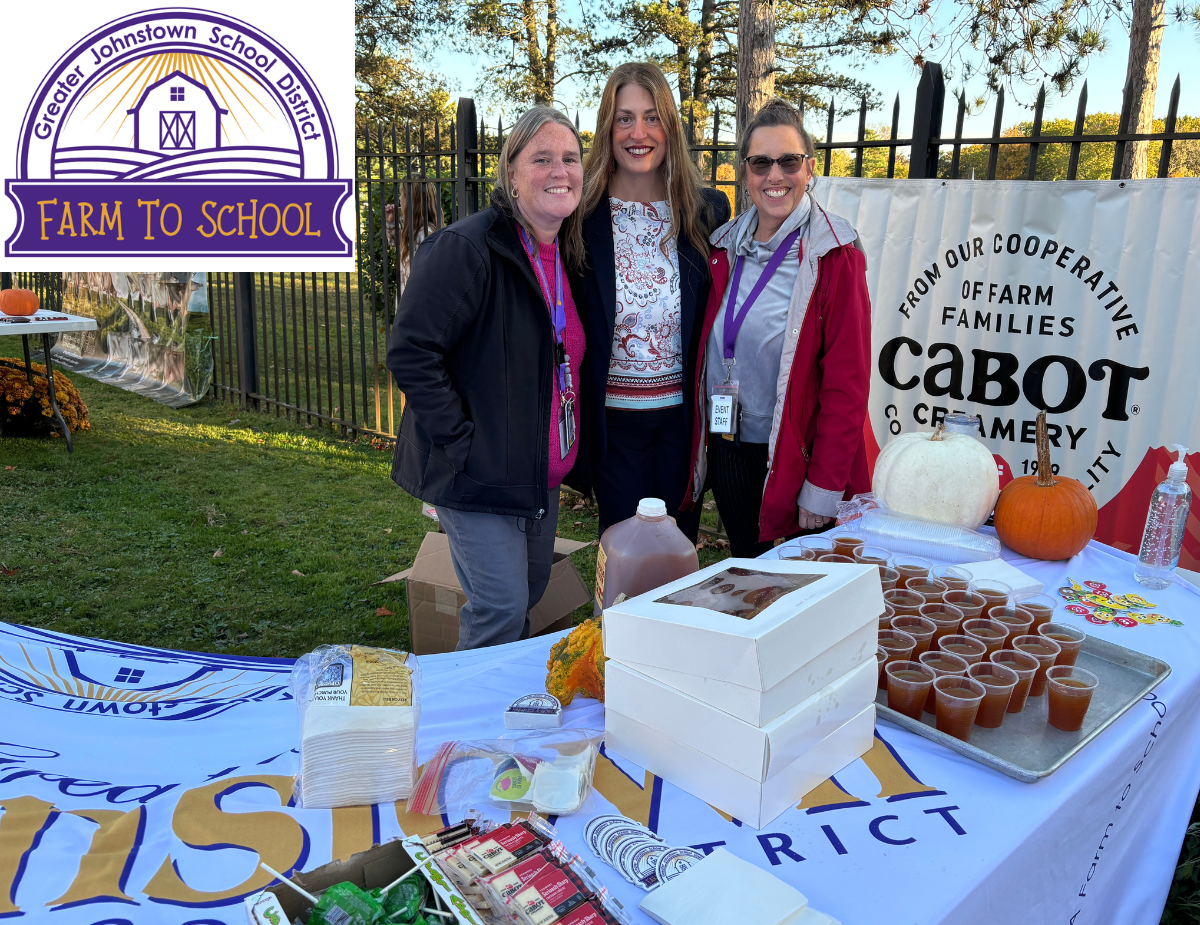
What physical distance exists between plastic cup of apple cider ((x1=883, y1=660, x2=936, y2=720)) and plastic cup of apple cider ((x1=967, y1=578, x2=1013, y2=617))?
33cm

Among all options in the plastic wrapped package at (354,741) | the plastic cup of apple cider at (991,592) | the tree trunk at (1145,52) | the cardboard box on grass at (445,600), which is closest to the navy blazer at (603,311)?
the cardboard box on grass at (445,600)

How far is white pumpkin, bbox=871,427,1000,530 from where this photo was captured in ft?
7.56

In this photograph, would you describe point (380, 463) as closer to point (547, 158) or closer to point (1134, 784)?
point (547, 158)

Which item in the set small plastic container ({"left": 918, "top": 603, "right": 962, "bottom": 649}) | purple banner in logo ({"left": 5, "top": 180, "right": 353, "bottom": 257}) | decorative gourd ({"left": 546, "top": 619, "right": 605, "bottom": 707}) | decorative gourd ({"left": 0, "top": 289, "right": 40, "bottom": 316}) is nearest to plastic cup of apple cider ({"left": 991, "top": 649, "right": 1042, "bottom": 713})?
small plastic container ({"left": 918, "top": 603, "right": 962, "bottom": 649})

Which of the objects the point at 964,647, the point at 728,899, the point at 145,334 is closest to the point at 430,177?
the point at 145,334

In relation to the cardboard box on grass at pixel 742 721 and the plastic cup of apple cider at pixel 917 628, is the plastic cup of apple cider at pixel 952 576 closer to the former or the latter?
the plastic cup of apple cider at pixel 917 628

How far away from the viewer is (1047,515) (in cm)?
221

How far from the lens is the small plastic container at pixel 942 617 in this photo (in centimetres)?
159

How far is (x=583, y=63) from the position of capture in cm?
1633

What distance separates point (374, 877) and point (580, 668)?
568mm

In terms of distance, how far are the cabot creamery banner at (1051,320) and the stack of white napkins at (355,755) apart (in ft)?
10.1

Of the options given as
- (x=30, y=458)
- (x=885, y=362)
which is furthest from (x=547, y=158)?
(x=30, y=458)

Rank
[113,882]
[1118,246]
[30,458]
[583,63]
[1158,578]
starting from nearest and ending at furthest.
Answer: [113,882] → [1158,578] → [1118,246] → [30,458] → [583,63]

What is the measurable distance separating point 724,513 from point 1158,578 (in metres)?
1.25
